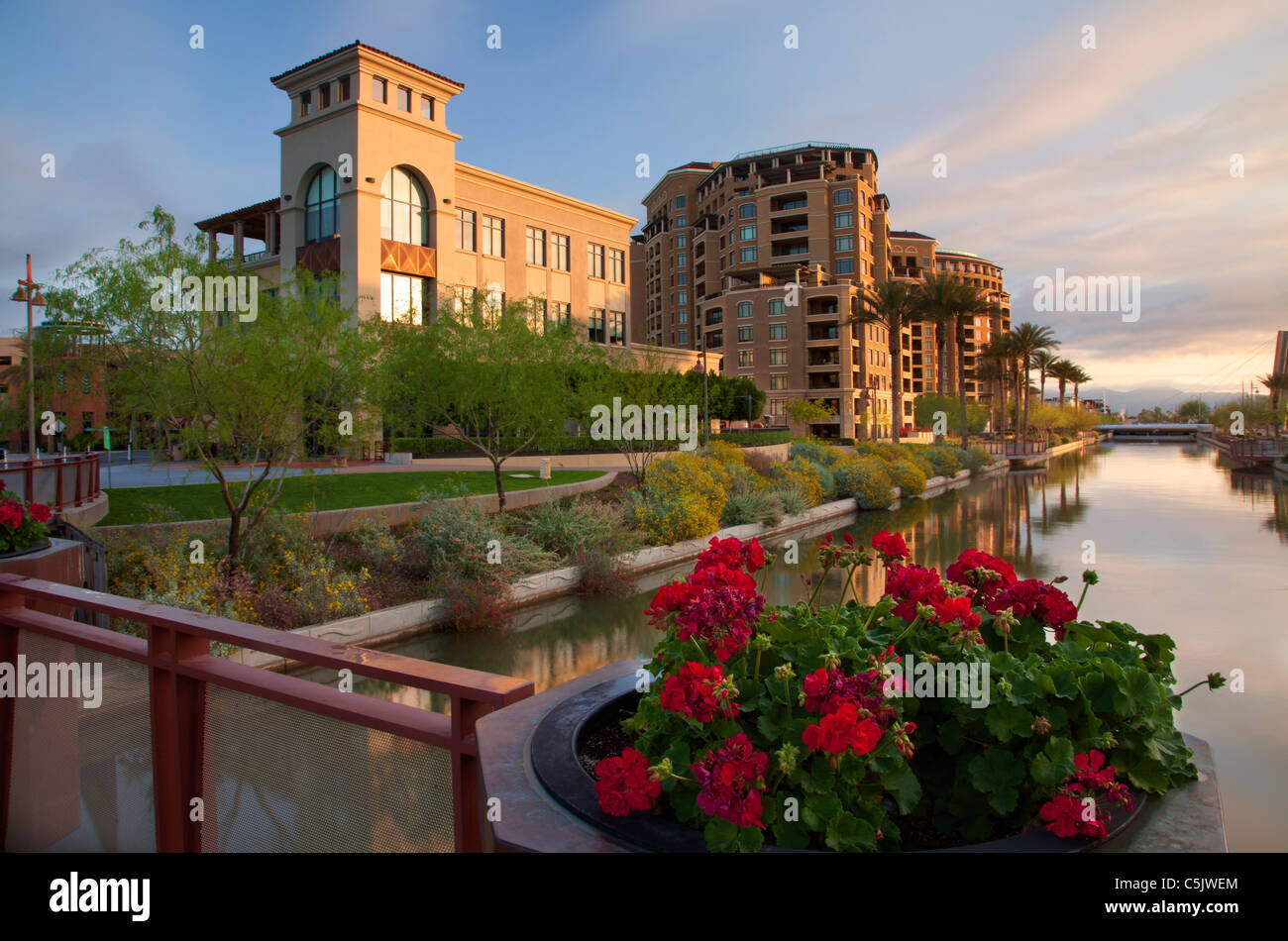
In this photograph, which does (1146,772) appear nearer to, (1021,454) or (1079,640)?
(1079,640)

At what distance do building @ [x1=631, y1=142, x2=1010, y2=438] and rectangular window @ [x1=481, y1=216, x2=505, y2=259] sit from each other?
108 feet

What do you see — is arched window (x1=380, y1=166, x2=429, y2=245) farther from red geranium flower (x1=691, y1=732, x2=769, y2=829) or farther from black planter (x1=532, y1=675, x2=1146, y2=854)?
red geranium flower (x1=691, y1=732, x2=769, y2=829)

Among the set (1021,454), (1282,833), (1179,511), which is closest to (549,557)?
(1282,833)

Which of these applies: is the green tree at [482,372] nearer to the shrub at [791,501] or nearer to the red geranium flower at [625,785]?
the shrub at [791,501]

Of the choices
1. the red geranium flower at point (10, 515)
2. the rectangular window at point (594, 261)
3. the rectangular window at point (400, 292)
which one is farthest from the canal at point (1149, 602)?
the rectangular window at point (594, 261)

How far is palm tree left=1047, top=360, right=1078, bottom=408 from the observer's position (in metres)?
88.1

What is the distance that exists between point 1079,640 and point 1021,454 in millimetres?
69098

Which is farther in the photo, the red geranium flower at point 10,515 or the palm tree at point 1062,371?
the palm tree at point 1062,371

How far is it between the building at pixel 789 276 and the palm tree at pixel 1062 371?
17908 mm

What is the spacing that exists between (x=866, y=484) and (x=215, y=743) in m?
30.7

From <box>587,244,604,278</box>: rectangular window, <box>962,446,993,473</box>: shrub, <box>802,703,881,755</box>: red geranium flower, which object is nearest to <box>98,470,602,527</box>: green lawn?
<box>802,703,881,755</box>: red geranium flower

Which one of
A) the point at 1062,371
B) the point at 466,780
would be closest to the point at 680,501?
the point at 466,780

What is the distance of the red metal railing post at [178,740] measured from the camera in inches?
129
